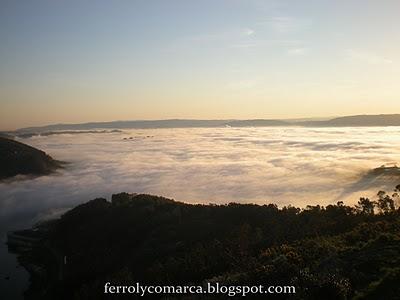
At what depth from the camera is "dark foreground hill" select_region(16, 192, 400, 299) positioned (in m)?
40.4

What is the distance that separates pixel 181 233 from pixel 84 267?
35.6 m

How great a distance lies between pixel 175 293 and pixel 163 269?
35.5 meters

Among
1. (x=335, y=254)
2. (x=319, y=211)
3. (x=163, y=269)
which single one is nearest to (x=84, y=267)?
(x=163, y=269)

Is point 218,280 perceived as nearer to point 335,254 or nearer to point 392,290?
point 335,254

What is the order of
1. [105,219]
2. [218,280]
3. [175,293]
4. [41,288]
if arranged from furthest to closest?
[105,219] → [41,288] → [175,293] → [218,280]

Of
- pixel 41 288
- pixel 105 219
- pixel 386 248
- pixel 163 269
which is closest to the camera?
pixel 386 248

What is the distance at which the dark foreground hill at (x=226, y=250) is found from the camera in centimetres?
4044

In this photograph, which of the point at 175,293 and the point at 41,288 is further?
the point at 41,288

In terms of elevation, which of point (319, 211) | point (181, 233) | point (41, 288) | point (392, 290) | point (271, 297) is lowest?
point (41, 288)

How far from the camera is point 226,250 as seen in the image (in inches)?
3775

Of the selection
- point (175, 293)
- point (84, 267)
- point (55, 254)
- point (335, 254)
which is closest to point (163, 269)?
point (175, 293)

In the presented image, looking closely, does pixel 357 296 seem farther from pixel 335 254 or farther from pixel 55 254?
pixel 55 254

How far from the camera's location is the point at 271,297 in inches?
1521

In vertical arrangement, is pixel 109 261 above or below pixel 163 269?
below
